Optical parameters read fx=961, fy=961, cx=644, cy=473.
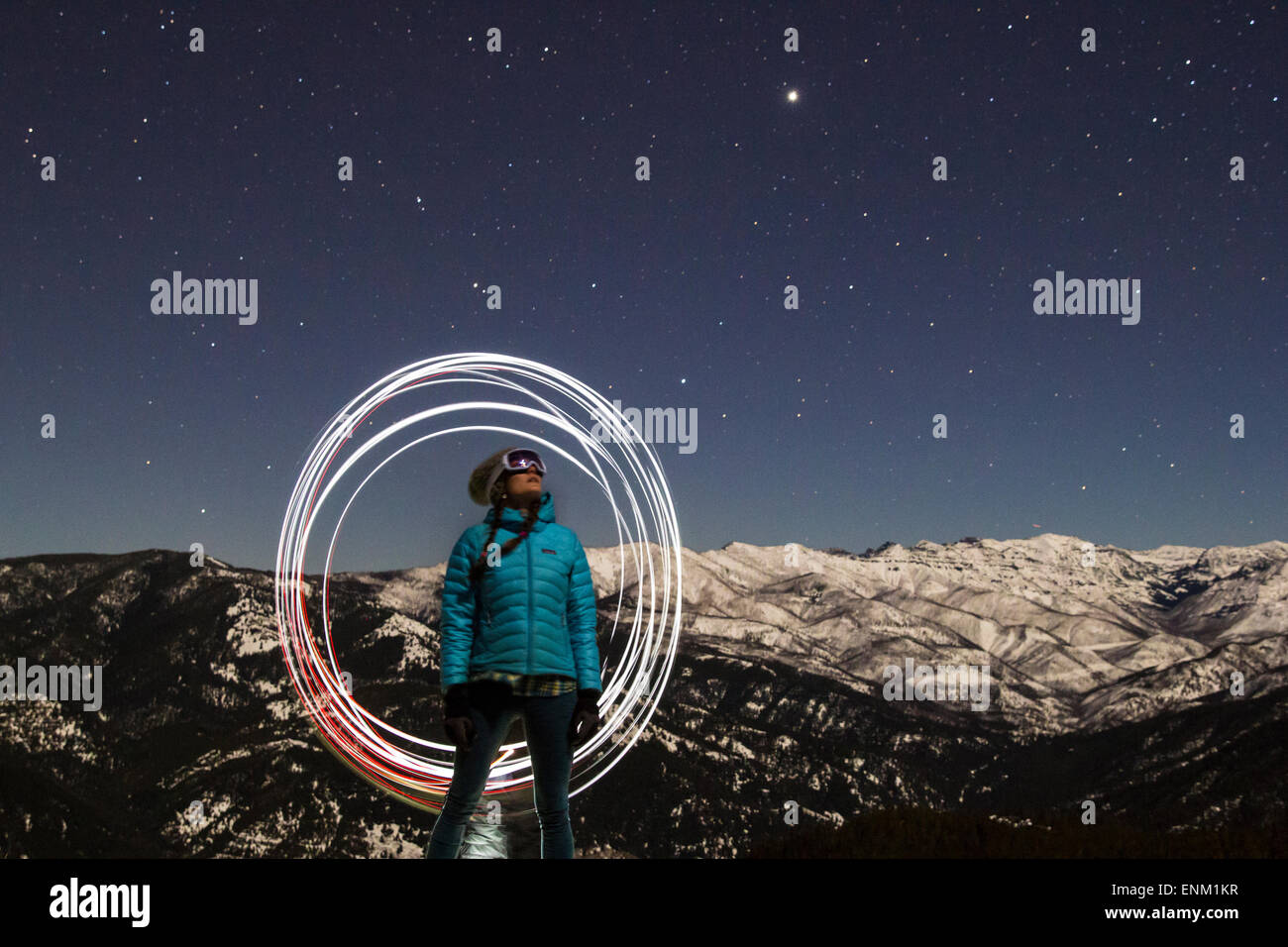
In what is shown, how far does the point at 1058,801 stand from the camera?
474 ft

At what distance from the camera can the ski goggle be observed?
668cm

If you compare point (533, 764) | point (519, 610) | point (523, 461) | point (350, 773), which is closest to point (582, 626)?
point (519, 610)

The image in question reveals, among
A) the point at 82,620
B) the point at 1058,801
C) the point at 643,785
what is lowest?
the point at 1058,801

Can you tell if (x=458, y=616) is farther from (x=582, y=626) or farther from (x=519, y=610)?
(x=582, y=626)

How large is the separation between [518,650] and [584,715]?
0.63 metres

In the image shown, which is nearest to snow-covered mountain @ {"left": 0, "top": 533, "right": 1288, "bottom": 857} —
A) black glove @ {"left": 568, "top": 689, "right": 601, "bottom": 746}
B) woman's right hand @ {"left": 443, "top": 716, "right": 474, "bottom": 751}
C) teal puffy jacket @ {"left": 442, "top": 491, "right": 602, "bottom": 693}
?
black glove @ {"left": 568, "top": 689, "right": 601, "bottom": 746}

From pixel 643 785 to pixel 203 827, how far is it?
52837 millimetres

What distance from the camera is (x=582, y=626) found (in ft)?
21.5

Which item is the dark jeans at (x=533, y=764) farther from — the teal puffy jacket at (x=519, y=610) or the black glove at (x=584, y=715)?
the teal puffy jacket at (x=519, y=610)

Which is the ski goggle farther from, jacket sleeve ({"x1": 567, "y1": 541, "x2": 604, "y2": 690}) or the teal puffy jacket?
jacket sleeve ({"x1": 567, "y1": 541, "x2": 604, "y2": 690})

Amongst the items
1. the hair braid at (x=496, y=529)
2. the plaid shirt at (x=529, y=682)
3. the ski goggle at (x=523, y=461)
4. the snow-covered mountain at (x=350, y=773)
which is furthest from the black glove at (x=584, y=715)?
the snow-covered mountain at (x=350, y=773)
